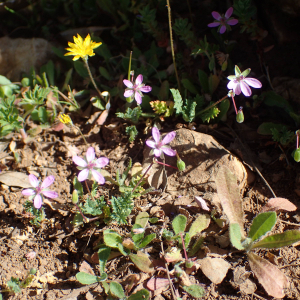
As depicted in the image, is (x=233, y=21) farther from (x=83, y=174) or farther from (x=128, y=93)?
(x=83, y=174)

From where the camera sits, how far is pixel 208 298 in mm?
2121

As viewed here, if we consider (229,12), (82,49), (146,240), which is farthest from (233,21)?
(146,240)

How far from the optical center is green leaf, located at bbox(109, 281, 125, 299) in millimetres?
2105

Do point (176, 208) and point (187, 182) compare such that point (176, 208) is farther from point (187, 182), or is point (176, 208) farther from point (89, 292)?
point (89, 292)

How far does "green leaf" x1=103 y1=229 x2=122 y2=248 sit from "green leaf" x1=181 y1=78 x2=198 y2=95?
5.04ft

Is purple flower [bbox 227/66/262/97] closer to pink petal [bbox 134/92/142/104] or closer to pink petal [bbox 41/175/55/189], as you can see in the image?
pink petal [bbox 134/92/142/104]

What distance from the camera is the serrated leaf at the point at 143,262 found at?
221cm

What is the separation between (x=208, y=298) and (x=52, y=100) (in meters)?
2.36

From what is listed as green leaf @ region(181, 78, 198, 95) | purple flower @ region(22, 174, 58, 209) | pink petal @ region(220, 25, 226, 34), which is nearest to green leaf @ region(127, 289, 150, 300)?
purple flower @ region(22, 174, 58, 209)

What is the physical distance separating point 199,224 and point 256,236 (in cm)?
42

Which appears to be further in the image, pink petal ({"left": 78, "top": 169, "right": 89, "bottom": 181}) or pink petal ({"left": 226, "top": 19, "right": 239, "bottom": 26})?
pink petal ({"left": 226, "top": 19, "right": 239, "bottom": 26})

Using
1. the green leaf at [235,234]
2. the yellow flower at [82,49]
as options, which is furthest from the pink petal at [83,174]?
the green leaf at [235,234]

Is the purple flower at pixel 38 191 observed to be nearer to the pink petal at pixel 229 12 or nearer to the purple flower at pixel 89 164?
the purple flower at pixel 89 164

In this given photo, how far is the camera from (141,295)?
209 centimetres
